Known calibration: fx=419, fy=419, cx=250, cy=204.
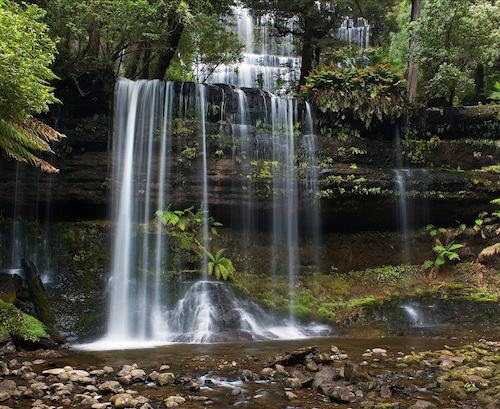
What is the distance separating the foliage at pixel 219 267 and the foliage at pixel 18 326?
480 centimetres

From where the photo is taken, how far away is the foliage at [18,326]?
7402mm

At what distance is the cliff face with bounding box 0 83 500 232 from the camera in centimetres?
1268

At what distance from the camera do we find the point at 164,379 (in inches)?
224

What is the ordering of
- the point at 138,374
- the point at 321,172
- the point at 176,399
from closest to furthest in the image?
the point at 176,399 → the point at 138,374 → the point at 321,172

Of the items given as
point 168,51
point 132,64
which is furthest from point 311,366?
point 132,64

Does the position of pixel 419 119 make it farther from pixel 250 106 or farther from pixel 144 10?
pixel 144 10

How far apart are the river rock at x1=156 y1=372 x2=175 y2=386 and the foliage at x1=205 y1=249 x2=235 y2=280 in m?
5.86

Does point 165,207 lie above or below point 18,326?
above

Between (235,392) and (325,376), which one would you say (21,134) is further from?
(325,376)

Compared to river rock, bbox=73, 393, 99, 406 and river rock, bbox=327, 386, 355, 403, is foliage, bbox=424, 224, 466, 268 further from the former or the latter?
river rock, bbox=73, 393, 99, 406

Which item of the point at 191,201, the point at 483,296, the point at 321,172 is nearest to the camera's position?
the point at 483,296

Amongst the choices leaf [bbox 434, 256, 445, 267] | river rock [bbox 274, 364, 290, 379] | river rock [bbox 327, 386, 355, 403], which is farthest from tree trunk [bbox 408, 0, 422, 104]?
river rock [bbox 327, 386, 355, 403]

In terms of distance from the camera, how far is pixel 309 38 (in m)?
17.0

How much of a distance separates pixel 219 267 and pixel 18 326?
213 inches
